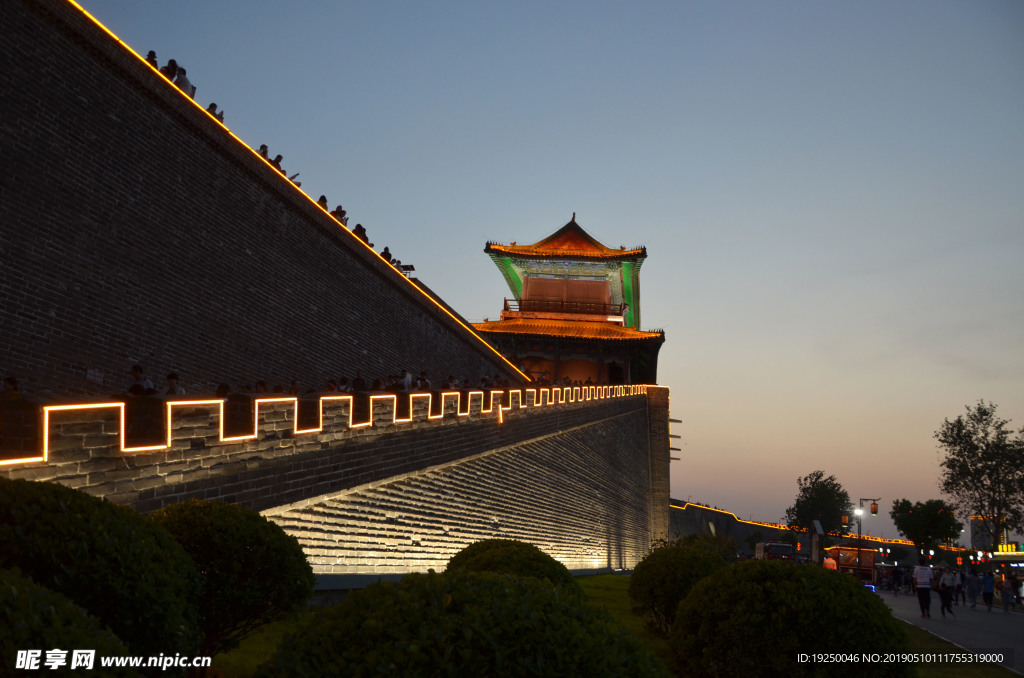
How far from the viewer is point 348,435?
877 cm

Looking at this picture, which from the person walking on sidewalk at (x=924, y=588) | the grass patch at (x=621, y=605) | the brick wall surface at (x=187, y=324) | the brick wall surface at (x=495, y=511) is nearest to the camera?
the brick wall surface at (x=187, y=324)

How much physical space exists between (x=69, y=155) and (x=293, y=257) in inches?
197

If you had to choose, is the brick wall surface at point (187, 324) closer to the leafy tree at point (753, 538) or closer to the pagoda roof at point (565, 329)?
the pagoda roof at point (565, 329)

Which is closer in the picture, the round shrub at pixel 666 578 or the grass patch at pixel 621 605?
the grass patch at pixel 621 605

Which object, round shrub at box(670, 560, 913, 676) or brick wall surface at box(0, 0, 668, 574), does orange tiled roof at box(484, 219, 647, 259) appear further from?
round shrub at box(670, 560, 913, 676)

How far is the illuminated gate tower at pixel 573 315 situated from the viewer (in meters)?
36.2

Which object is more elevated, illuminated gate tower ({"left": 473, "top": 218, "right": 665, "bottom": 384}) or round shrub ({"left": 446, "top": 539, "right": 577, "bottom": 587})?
illuminated gate tower ({"left": 473, "top": 218, "right": 665, "bottom": 384})

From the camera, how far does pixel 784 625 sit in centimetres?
507

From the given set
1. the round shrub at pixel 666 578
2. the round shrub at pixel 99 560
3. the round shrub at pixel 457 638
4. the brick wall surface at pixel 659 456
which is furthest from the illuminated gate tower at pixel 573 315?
the round shrub at pixel 457 638

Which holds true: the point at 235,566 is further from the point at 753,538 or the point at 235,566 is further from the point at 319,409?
the point at 753,538

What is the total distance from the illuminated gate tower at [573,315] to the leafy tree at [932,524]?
1351cm

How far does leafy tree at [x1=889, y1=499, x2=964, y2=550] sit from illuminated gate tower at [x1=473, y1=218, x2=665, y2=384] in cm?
1351

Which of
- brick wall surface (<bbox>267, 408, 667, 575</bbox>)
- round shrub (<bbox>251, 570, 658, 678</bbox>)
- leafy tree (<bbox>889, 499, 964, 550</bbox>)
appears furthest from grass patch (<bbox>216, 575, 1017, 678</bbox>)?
leafy tree (<bbox>889, 499, 964, 550</bbox>)

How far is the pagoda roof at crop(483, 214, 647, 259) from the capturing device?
127ft
